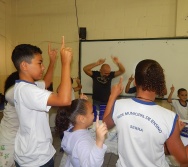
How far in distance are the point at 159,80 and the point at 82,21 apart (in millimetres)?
3396

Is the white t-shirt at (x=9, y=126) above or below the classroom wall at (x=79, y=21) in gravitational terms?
below

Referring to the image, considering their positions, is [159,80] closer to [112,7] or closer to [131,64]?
[131,64]

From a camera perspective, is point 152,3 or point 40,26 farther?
point 40,26

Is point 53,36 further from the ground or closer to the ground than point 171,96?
further from the ground

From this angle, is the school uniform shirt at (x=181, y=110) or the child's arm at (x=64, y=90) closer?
the child's arm at (x=64, y=90)

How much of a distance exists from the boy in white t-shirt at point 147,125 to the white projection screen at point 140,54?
2.81 meters

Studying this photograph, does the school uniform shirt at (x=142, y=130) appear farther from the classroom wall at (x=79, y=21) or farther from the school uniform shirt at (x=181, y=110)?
the classroom wall at (x=79, y=21)

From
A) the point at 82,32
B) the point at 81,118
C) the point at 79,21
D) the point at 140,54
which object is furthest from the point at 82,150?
the point at 79,21

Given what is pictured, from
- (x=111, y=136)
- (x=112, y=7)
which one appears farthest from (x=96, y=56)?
(x=111, y=136)

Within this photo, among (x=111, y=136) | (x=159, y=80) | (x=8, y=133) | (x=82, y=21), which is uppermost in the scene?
(x=82, y=21)

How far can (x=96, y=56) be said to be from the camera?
13.4ft

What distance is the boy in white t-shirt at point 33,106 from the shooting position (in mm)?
1039

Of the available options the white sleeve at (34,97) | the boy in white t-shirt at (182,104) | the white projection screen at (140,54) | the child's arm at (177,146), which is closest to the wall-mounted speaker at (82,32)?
the white projection screen at (140,54)

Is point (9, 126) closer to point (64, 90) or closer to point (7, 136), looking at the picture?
point (7, 136)
